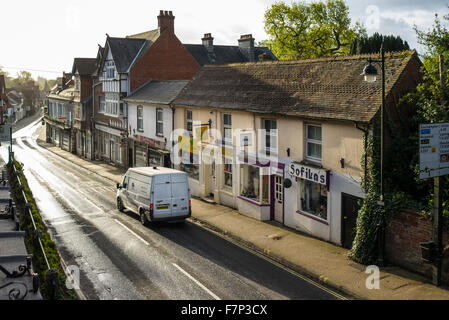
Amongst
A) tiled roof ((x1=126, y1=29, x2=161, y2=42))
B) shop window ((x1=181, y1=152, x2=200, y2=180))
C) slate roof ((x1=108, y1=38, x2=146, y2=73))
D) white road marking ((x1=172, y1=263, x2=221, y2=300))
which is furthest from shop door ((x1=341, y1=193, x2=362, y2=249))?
tiled roof ((x1=126, y1=29, x2=161, y2=42))

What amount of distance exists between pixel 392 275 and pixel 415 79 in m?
7.13

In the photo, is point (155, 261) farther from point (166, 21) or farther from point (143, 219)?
point (166, 21)

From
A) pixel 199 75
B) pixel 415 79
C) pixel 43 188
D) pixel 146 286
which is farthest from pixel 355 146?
pixel 43 188

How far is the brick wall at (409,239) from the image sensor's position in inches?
539

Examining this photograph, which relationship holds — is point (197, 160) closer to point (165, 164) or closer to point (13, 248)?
point (165, 164)

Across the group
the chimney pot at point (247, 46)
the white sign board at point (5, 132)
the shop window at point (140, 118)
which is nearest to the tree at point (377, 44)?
the shop window at point (140, 118)

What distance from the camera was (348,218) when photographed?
16766mm

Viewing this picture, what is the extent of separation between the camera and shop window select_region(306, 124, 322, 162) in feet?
60.4

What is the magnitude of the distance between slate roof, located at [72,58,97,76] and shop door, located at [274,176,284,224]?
3465cm

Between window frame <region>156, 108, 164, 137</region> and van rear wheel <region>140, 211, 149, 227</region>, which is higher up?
window frame <region>156, 108, 164, 137</region>

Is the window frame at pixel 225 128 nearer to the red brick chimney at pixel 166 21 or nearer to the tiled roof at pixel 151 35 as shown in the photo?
the tiled roof at pixel 151 35

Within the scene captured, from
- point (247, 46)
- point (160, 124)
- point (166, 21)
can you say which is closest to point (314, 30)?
point (247, 46)

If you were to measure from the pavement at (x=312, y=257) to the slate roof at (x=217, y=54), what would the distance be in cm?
2974

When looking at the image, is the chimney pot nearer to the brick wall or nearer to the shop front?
the shop front
